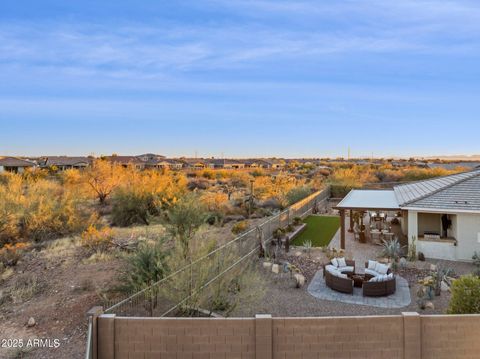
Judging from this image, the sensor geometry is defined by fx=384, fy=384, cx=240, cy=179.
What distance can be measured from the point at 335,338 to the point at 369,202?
42.7 ft

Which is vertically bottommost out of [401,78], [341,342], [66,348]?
[66,348]

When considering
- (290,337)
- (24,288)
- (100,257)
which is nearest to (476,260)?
(290,337)

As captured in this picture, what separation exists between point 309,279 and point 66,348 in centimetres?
800

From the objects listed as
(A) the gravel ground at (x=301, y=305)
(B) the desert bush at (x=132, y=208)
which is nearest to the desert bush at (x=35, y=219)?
(B) the desert bush at (x=132, y=208)

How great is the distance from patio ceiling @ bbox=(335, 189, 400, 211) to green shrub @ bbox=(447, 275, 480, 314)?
8717 mm

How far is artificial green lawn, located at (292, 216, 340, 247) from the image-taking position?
1912cm

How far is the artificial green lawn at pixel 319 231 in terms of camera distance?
1912 cm

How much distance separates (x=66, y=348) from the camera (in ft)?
27.7

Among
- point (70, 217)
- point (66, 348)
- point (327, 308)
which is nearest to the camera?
point (66, 348)

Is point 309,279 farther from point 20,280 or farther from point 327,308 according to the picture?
point 20,280

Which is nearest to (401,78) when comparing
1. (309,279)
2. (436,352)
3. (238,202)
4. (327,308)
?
(238,202)

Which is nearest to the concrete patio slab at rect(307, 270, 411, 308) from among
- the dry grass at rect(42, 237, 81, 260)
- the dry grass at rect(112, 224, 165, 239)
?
the dry grass at rect(112, 224, 165, 239)

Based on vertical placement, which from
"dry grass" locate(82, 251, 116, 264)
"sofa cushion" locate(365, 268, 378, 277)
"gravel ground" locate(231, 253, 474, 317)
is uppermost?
"sofa cushion" locate(365, 268, 378, 277)

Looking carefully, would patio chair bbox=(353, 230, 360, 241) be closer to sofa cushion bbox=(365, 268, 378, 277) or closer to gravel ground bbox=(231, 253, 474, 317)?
gravel ground bbox=(231, 253, 474, 317)
